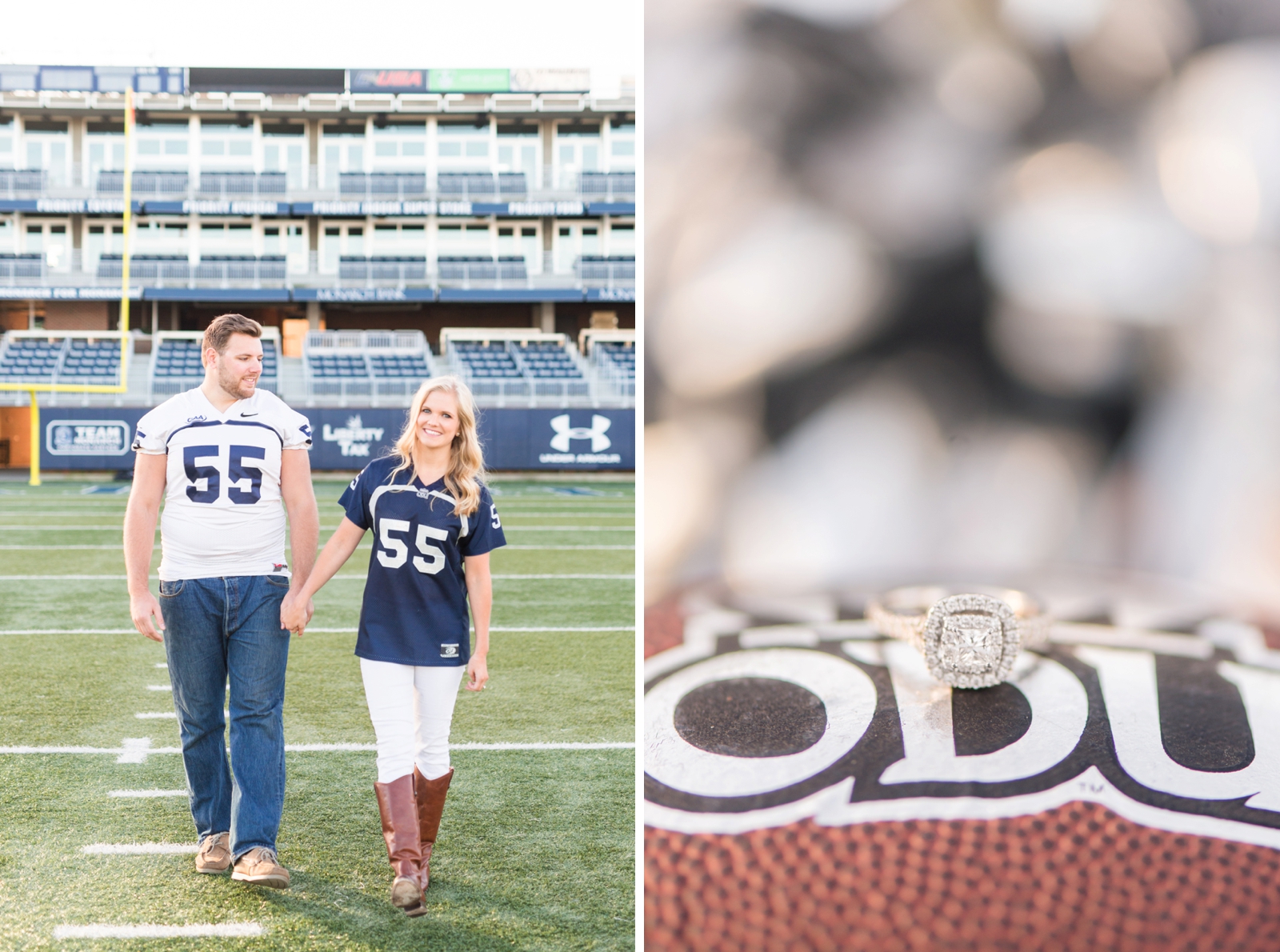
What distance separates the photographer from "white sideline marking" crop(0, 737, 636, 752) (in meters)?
4.22

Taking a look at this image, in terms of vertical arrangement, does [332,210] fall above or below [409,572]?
above

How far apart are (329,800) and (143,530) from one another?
1.25 meters

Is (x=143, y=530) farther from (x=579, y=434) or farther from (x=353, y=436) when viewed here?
(x=353, y=436)

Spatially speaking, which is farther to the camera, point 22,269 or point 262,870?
point 22,269

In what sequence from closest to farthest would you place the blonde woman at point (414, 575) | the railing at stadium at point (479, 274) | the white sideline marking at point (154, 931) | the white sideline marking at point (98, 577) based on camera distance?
the white sideline marking at point (154, 931), the blonde woman at point (414, 575), the white sideline marking at point (98, 577), the railing at stadium at point (479, 274)

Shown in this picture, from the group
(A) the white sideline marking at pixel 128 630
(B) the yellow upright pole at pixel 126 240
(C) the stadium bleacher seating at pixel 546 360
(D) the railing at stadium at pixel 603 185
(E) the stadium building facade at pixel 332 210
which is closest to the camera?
(A) the white sideline marking at pixel 128 630

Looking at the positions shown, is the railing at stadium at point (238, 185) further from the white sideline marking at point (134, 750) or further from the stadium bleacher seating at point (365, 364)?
the white sideline marking at point (134, 750)

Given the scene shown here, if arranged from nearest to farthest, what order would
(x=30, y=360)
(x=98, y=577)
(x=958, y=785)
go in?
(x=958, y=785) → (x=98, y=577) → (x=30, y=360)

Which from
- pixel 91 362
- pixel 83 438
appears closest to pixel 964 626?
pixel 83 438

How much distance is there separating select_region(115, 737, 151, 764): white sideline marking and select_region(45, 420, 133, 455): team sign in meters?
17.5

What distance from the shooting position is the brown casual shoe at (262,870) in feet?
9.61

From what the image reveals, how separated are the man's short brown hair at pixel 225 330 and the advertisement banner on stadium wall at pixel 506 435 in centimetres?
1769

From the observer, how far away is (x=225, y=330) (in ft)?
9.71

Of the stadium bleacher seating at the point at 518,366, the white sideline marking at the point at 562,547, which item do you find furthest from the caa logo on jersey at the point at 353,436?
the white sideline marking at the point at 562,547
